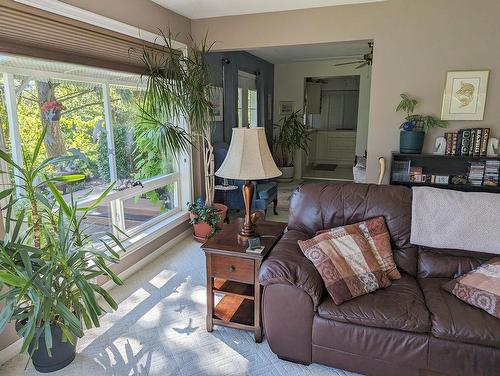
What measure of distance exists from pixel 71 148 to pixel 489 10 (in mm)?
3734

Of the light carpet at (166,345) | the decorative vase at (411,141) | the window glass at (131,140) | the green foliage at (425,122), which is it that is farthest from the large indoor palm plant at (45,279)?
the green foliage at (425,122)

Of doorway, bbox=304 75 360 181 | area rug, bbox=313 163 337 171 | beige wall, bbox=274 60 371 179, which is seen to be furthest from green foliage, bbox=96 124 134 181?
area rug, bbox=313 163 337 171

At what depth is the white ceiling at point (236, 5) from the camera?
323 centimetres

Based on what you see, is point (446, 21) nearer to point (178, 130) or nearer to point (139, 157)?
point (178, 130)

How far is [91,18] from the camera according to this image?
2.45 m

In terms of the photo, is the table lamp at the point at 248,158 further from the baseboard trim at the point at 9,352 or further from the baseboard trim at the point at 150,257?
the baseboard trim at the point at 9,352

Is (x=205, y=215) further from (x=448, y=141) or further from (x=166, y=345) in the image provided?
(x=448, y=141)

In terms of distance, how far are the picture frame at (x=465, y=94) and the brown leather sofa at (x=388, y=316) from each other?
151cm

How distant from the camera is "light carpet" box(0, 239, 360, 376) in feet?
6.30

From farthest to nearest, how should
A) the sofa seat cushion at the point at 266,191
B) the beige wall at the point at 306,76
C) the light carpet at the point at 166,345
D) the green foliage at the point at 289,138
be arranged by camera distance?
the green foliage at the point at 289,138 < the beige wall at the point at 306,76 < the sofa seat cushion at the point at 266,191 < the light carpet at the point at 166,345

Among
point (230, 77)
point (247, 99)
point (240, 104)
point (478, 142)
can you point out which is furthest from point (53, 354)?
point (247, 99)

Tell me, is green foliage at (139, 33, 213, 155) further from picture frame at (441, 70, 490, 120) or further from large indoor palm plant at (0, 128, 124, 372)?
picture frame at (441, 70, 490, 120)

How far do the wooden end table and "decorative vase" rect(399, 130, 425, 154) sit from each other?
1.67 meters

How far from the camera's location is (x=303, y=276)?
1.83m
